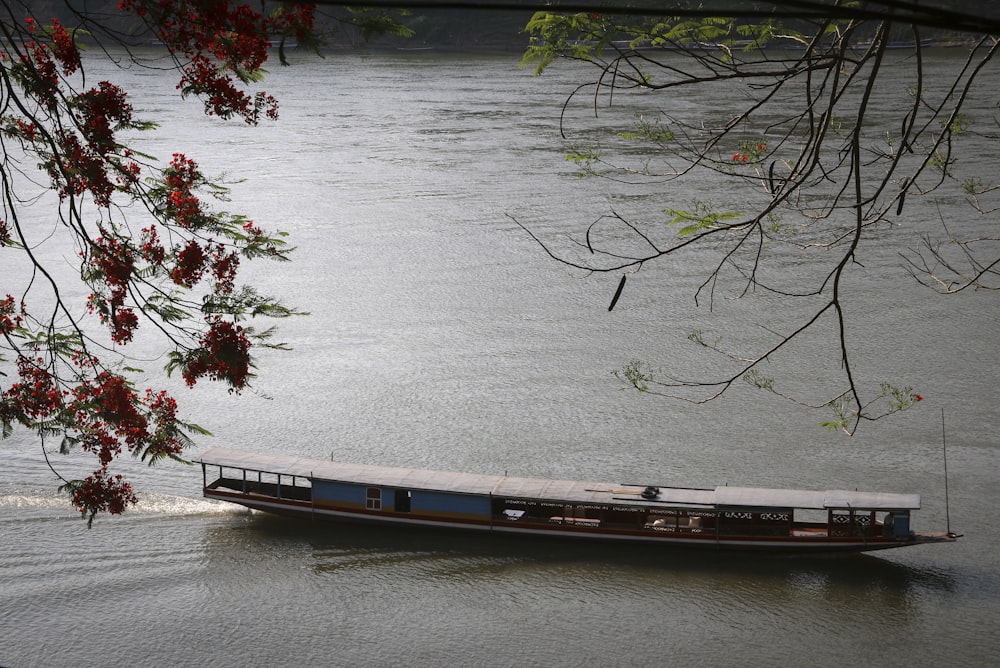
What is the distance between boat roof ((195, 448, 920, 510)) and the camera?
8.69 metres

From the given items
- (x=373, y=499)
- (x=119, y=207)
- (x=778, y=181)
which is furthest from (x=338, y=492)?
(x=778, y=181)

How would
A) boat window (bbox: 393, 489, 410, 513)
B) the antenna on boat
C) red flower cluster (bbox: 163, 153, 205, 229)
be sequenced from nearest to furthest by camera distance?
red flower cluster (bbox: 163, 153, 205, 229)
the antenna on boat
boat window (bbox: 393, 489, 410, 513)

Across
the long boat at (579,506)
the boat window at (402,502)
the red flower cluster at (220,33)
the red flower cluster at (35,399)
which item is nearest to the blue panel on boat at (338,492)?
the long boat at (579,506)

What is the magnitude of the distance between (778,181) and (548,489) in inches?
204

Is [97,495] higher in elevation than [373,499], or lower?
higher

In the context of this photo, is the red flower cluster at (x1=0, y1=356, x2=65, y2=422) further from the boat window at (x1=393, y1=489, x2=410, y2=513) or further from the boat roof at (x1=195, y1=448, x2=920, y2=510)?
the boat window at (x1=393, y1=489, x2=410, y2=513)

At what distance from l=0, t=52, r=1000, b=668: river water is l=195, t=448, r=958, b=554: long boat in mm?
211

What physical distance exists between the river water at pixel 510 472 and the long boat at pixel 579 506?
0.21 meters

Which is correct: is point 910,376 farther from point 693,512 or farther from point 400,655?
point 400,655

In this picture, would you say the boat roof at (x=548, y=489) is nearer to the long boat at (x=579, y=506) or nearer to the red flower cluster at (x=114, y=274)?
the long boat at (x=579, y=506)

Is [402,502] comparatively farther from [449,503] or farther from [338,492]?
[338,492]

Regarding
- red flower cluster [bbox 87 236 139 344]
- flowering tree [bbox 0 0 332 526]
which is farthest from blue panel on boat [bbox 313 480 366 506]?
red flower cluster [bbox 87 236 139 344]

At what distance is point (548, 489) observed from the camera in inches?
358

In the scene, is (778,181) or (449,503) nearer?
(778,181)
